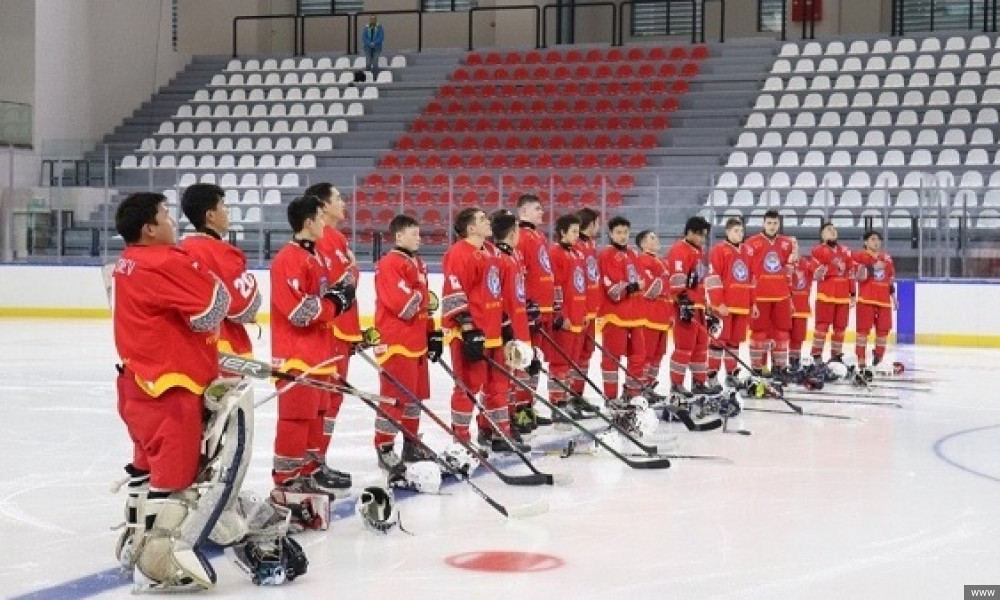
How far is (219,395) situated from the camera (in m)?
5.03

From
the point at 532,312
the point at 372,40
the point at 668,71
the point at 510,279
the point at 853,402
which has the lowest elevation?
the point at 853,402

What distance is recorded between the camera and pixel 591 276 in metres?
10.1

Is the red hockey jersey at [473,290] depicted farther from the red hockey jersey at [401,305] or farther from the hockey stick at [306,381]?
the hockey stick at [306,381]

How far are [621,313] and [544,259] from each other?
3.15 ft

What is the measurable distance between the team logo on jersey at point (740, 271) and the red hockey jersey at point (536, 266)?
2576 millimetres

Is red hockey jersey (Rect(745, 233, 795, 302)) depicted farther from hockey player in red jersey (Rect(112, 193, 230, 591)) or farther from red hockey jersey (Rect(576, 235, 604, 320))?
hockey player in red jersey (Rect(112, 193, 230, 591))

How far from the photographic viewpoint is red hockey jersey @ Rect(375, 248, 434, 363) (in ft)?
24.2

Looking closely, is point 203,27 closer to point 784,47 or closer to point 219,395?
point 784,47

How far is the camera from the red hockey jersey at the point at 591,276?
10.0 meters

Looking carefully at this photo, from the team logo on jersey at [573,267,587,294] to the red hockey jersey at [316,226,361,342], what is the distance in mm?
2736

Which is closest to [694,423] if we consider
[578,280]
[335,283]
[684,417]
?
[684,417]

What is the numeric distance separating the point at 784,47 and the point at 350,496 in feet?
60.8

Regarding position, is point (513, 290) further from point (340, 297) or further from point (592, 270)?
point (340, 297)

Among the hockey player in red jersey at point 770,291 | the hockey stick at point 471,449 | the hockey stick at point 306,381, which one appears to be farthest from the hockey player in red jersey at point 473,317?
the hockey player in red jersey at point 770,291
